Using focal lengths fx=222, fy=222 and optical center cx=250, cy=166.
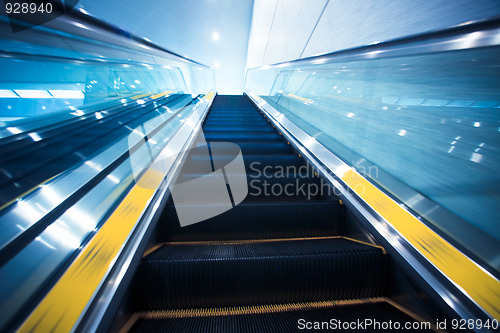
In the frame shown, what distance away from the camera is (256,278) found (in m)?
1.18

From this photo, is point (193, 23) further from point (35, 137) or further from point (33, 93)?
point (35, 137)

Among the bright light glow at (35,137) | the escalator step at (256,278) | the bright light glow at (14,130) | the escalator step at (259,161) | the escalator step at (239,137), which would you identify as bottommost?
the escalator step at (256,278)

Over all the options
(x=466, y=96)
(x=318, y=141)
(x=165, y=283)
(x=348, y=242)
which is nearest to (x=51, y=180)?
(x=165, y=283)

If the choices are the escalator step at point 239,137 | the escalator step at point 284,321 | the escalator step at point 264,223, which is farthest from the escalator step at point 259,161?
the escalator step at point 284,321

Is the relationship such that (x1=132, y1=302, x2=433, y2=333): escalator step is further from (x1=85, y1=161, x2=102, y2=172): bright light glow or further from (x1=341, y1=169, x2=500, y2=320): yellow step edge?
(x1=85, y1=161, x2=102, y2=172): bright light glow

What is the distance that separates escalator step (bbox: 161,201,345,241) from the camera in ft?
5.12

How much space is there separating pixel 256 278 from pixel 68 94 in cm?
412

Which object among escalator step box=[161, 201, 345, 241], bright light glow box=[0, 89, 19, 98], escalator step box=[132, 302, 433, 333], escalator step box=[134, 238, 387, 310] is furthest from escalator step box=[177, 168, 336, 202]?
bright light glow box=[0, 89, 19, 98]

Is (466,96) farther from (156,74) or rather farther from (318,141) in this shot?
(156,74)

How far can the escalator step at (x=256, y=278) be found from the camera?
A: 45.2 inches

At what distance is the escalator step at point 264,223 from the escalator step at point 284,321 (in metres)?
0.53

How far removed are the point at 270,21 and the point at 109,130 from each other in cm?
785

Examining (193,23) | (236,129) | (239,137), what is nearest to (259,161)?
(239,137)

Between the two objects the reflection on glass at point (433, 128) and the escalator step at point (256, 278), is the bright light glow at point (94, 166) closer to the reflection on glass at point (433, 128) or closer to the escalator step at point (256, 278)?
the escalator step at point (256, 278)
